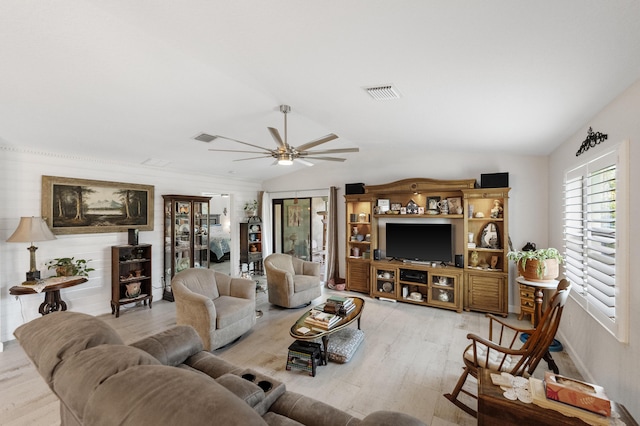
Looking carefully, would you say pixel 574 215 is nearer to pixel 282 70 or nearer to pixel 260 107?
pixel 282 70

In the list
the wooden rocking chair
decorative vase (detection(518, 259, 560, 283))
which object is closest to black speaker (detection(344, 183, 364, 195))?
decorative vase (detection(518, 259, 560, 283))

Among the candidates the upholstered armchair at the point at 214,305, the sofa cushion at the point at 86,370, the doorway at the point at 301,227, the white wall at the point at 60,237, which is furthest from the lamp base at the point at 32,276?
the doorway at the point at 301,227

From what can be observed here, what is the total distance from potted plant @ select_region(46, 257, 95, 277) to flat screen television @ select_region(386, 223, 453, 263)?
16.0ft

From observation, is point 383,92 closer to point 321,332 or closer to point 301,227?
point 321,332

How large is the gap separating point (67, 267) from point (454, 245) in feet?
19.5

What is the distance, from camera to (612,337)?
223cm

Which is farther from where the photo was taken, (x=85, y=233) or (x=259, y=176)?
(x=259, y=176)

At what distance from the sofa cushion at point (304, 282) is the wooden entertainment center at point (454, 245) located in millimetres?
1008

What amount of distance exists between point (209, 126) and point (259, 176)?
10.6ft

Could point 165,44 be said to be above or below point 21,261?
above

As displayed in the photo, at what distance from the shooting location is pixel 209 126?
372cm

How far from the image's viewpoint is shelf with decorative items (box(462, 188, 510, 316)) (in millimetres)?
4395

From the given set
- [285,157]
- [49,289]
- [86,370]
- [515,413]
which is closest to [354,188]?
[285,157]

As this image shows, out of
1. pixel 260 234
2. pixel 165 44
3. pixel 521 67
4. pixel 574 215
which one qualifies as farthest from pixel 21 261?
pixel 574 215
